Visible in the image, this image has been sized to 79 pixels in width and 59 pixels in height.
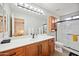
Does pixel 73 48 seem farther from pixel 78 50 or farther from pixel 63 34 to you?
pixel 63 34

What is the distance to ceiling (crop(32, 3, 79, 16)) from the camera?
1.18m

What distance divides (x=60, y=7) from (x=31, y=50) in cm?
84

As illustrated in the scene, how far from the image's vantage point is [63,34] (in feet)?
4.44

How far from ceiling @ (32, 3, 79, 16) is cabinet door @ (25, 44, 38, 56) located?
67 centimetres

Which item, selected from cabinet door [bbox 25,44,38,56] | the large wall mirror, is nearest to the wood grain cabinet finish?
cabinet door [bbox 25,44,38,56]

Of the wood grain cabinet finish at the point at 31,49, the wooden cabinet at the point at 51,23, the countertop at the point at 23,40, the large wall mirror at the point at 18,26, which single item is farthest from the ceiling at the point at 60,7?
the wood grain cabinet finish at the point at 31,49

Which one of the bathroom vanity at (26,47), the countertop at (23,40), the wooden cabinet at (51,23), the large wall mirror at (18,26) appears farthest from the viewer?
the wooden cabinet at (51,23)

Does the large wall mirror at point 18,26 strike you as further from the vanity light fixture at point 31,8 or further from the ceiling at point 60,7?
the ceiling at point 60,7

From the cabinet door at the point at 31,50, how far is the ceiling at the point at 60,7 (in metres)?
0.67

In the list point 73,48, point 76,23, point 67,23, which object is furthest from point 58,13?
point 73,48

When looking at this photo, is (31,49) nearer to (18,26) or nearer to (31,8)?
(18,26)

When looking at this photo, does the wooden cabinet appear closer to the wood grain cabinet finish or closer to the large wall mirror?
the wood grain cabinet finish

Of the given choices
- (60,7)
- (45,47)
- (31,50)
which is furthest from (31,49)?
(60,7)

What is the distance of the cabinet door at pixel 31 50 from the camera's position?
1.18m
